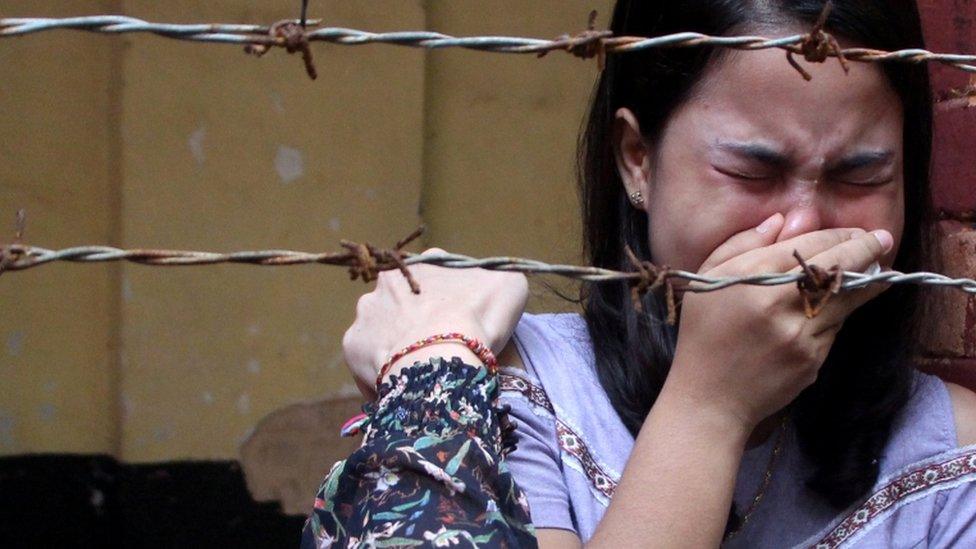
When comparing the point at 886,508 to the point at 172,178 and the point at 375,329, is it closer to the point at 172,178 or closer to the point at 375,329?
the point at 375,329

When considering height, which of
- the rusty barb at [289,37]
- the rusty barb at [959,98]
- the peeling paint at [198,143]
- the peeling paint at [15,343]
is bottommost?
the peeling paint at [15,343]

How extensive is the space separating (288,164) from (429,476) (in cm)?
160

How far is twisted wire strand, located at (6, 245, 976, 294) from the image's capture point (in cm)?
78

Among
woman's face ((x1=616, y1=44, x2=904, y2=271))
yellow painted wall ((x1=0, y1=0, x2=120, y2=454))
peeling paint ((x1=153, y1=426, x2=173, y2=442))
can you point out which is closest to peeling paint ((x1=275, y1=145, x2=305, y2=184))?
yellow painted wall ((x1=0, y1=0, x2=120, y2=454))

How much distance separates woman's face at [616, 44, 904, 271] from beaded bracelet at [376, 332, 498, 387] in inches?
9.9

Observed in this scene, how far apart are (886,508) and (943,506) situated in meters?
0.06

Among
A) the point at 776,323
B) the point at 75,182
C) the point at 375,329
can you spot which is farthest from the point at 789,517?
the point at 75,182

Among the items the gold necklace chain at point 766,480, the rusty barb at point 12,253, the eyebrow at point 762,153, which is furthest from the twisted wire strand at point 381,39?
the gold necklace chain at point 766,480

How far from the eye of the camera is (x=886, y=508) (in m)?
1.26

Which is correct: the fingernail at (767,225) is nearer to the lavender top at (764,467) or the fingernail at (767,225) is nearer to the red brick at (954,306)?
the lavender top at (764,467)

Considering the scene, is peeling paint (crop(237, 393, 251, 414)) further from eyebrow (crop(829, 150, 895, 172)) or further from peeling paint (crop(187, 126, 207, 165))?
eyebrow (crop(829, 150, 895, 172))

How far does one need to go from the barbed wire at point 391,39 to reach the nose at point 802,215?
0.76 ft

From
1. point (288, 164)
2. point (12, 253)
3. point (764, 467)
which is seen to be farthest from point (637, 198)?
point (288, 164)

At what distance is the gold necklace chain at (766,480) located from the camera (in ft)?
4.19
